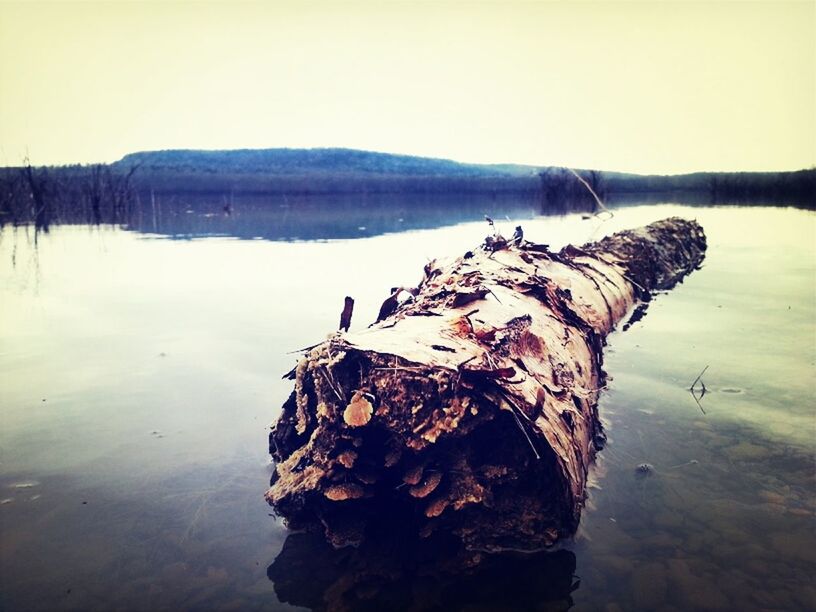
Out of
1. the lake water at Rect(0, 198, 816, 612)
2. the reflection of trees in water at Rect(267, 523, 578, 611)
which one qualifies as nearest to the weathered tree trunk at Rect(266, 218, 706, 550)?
the reflection of trees in water at Rect(267, 523, 578, 611)

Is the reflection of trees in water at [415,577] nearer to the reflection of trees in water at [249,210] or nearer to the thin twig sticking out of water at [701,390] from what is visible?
the thin twig sticking out of water at [701,390]

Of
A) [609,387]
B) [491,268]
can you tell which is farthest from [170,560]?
[609,387]

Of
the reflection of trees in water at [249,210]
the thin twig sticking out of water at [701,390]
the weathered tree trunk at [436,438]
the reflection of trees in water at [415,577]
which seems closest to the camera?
the reflection of trees in water at [415,577]

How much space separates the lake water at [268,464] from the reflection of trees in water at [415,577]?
1 centimetres

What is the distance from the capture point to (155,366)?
519cm

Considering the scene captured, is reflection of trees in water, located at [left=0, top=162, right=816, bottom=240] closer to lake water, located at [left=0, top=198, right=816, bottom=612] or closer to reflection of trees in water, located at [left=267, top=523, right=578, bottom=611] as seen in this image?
lake water, located at [left=0, top=198, right=816, bottom=612]

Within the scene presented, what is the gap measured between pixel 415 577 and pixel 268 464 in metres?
1.36

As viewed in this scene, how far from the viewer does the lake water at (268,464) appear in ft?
7.79

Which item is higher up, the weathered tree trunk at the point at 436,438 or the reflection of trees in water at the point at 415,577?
the weathered tree trunk at the point at 436,438

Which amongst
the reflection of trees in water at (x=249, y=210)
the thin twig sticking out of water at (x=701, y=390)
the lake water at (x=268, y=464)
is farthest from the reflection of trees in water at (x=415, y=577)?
the reflection of trees in water at (x=249, y=210)

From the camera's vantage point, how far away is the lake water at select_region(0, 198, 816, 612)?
2373mm

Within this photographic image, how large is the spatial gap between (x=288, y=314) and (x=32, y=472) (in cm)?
403

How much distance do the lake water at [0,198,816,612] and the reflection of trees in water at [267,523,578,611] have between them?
0.04 feet

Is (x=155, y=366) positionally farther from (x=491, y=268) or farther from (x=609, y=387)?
(x=609, y=387)
